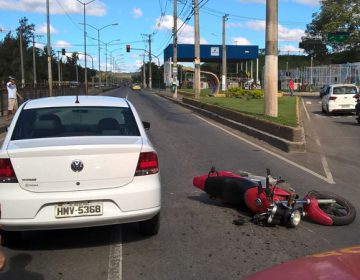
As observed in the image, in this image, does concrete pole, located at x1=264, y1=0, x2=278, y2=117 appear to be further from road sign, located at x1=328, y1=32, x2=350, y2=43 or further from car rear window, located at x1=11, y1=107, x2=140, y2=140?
road sign, located at x1=328, y1=32, x2=350, y2=43

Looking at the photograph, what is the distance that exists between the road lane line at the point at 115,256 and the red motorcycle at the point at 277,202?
169 centimetres

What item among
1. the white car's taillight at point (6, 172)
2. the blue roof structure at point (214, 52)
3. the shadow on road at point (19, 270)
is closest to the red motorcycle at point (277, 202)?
the shadow on road at point (19, 270)

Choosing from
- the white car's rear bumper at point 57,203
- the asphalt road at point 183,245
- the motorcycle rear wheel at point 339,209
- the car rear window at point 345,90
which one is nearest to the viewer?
the asphalt road at point 183,245

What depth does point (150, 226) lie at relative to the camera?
5.85 metres

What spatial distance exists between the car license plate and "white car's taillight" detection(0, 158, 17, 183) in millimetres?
510

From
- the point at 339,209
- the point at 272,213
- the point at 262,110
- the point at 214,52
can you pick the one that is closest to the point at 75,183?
the point at 272,213

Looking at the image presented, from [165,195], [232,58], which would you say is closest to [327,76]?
[232,58]

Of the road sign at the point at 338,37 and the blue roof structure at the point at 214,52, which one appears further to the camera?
the blue roof structure at the point at 214,52

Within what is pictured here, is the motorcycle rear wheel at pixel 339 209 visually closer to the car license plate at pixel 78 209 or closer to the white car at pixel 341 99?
the car license plate at pixel 78 209

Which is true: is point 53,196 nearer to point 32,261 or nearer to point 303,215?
point 32,261

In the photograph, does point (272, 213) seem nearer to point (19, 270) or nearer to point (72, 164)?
point (72, 164)

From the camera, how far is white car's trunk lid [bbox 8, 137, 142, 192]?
5141mm

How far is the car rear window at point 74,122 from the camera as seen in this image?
598cm

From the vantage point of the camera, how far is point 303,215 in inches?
257
